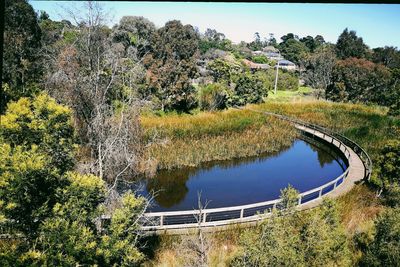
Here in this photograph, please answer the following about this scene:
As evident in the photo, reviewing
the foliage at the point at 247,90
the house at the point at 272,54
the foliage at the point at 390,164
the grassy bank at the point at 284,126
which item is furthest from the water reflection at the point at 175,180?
the house at the point at 272,54

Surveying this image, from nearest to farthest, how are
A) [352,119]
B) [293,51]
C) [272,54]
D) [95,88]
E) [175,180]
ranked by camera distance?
1. [95,88]
2. [175,180]
3. [352,119]
4. [293,51]
5. [272,54]

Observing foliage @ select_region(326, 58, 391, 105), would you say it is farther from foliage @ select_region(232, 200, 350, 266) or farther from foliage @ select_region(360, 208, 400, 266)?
foliage @ select_region(232, 200, 350, 266)

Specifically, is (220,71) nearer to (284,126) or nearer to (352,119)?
(284,126)

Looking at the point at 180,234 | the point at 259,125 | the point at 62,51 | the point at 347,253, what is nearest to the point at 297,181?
the point at 259,125

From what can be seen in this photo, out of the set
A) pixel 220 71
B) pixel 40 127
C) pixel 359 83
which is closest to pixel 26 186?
pixel 40 127

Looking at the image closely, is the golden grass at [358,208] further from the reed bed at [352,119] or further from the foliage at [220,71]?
the foliage at [220,71]

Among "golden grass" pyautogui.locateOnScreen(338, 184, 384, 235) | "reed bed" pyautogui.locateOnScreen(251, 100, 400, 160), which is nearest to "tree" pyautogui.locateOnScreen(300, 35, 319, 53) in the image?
"reed bed" pyautogui.locateOnScreen(251, 100, 400, 160)
